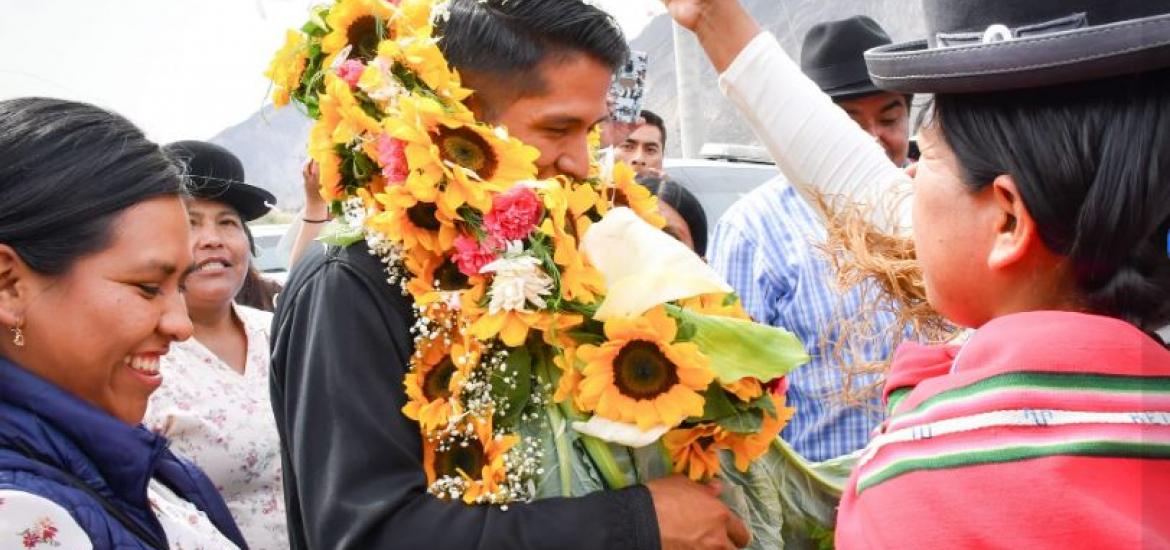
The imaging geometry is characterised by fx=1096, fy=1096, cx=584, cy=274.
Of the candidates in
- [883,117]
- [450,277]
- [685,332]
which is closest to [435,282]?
[450,277]

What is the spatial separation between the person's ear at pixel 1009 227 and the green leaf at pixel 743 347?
69cm

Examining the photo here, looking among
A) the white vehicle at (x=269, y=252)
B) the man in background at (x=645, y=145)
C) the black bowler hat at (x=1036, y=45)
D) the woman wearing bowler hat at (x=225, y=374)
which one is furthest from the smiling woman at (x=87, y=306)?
the white vehicle at (x=269, y=252)

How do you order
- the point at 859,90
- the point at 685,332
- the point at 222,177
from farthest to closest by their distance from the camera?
the point at 222,177
the point at 859,90
the point at 685,332

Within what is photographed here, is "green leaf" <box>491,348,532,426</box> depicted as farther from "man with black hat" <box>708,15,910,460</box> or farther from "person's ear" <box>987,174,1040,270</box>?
"man with black hat" <box>708,15,910,460</box>

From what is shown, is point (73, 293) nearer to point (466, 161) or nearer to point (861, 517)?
point (466, 161)

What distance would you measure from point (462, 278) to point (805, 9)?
2572 cm

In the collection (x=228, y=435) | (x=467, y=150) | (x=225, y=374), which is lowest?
(x=228, y=435)

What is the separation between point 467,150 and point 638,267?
0.39 m

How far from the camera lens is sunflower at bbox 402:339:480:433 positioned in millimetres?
1919

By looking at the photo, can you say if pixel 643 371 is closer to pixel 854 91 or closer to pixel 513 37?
pixel 513 37

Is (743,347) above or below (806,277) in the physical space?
below

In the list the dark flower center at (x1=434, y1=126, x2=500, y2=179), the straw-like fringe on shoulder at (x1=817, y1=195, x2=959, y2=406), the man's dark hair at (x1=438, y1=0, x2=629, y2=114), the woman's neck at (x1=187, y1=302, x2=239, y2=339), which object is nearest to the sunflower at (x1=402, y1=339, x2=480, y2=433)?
the dark flower center at (x1=434, y1=126, x2=500, y2=179)

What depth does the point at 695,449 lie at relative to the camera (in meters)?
2.07

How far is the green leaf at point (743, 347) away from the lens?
6.60 feet
